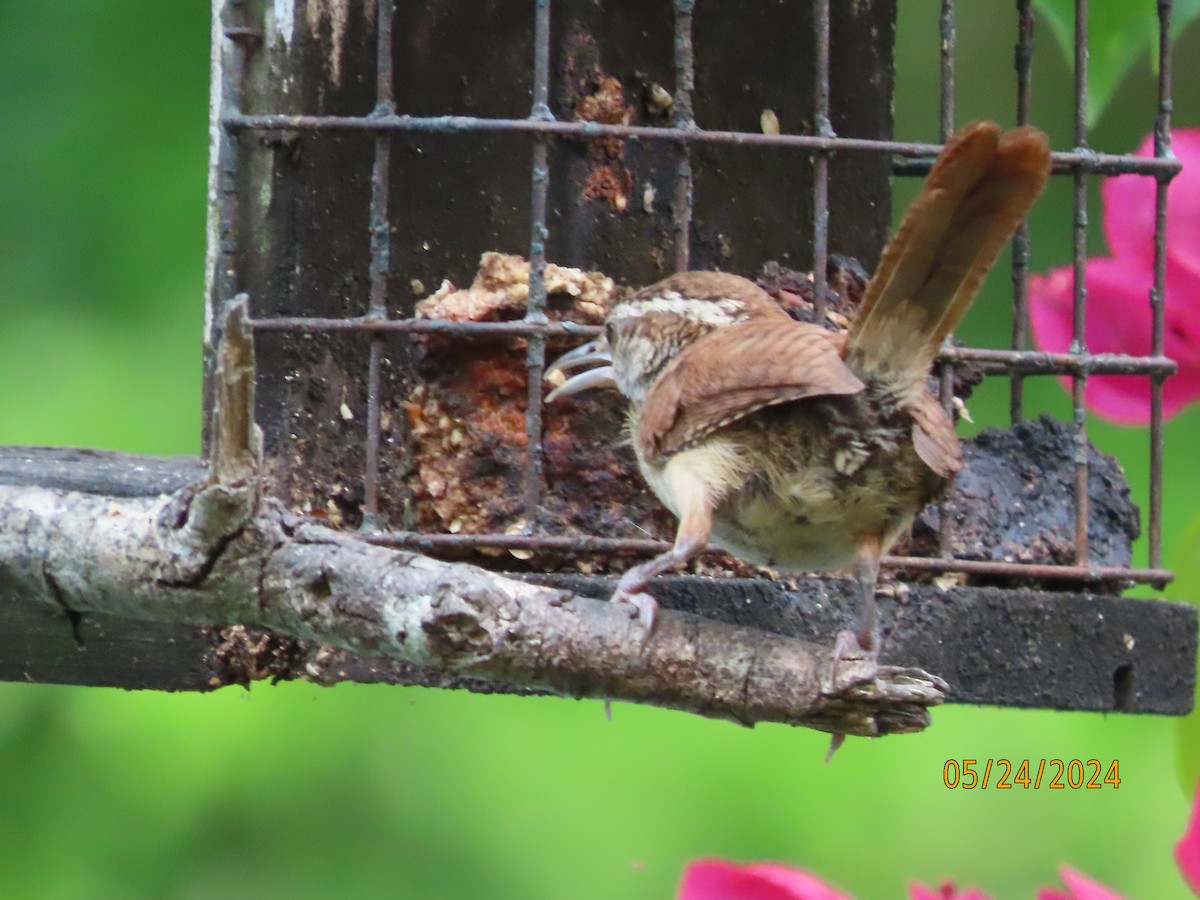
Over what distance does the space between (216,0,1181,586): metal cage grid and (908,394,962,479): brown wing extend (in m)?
0.52

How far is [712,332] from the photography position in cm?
283

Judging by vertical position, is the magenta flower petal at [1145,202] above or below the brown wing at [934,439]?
above

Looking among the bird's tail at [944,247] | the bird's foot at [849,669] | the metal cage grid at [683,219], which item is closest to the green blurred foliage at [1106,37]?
the metal cage grid at [683,219]

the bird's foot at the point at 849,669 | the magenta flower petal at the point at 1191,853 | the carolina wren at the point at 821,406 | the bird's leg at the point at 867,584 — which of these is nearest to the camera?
the magenta flower petal at the point at 1191,853

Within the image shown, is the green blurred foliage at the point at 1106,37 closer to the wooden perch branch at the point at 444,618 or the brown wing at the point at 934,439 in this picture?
the brown wing at the point at 934,439

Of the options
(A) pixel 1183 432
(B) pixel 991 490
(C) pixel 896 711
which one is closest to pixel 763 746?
(B) pixel 991 490

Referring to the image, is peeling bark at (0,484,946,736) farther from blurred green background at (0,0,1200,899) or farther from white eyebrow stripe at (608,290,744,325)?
blurred green background at (0,0,1200,899)

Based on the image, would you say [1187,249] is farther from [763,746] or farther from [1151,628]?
[763,746]

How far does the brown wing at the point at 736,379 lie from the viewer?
8.23 ft

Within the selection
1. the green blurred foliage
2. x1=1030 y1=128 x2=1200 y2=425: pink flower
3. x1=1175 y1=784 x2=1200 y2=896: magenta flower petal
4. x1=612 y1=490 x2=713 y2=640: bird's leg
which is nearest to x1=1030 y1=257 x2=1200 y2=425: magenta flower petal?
x1=1030 y1=128 x2=1200 y2=425: pink flower

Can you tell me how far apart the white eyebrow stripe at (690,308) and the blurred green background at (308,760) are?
1433 mm

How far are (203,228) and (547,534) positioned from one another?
1.66 meters

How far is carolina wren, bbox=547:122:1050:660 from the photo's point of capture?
7.79ft

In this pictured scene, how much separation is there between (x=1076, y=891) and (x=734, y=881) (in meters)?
0.45
